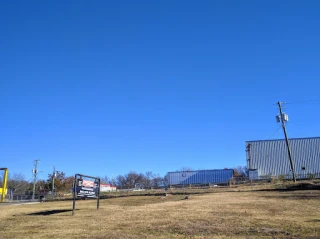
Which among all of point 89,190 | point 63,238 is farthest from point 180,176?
point 63,238

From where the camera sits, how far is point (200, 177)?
59469 millimetres

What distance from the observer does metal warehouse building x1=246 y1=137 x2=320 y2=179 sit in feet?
164

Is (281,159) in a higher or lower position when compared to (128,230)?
higher

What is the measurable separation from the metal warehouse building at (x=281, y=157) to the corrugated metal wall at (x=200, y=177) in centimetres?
708

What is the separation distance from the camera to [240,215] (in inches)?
503

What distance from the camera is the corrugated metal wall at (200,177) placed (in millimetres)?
58031

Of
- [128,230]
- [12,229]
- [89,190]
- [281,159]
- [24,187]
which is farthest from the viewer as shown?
[24,187]

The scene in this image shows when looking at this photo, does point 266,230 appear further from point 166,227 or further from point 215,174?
point 215,174

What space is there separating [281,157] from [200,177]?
49.7ft

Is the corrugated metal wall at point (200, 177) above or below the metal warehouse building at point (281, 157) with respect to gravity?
below

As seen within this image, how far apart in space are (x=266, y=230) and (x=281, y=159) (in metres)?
43.5

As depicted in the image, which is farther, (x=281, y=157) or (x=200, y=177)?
(x=200, y=177)

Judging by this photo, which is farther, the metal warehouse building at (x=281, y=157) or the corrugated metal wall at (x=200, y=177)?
the corrugated metal wall at (x=200, y=177)

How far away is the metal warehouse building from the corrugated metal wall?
7.08 metres
